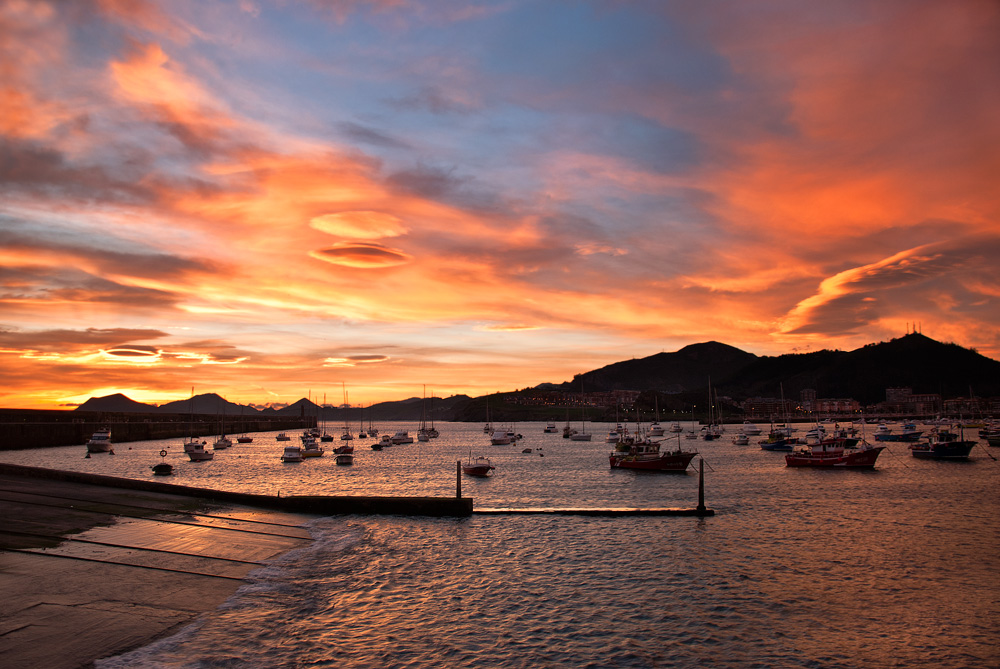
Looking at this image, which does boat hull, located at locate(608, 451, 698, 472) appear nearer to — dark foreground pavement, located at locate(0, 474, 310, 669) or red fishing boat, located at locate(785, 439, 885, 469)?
red fishing boat, located at locate(785, 439, 885, 469)

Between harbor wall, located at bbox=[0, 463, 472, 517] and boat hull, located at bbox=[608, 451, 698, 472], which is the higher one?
harbor wall, located at bbox=[0, 463, 472, 517]

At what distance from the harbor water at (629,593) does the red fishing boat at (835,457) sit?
1182 inches

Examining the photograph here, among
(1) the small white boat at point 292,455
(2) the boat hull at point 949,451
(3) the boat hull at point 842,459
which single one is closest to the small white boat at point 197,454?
(1) the small white boat at point 292,455

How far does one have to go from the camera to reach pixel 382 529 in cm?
3528

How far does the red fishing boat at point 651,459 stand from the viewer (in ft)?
243

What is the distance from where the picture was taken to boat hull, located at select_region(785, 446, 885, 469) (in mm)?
77250

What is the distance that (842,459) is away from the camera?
78.1 meters

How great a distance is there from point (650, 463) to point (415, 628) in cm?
6021

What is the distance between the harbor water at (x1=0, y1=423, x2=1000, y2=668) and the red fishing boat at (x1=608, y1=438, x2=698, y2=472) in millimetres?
25850

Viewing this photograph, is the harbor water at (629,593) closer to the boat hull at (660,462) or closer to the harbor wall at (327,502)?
the harbor wall at (327,502)

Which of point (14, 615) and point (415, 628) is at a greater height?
point (14, 615)

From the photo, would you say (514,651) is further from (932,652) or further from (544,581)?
(932,652)

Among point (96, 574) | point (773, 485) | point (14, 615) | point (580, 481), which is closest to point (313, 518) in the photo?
point (96, 574)

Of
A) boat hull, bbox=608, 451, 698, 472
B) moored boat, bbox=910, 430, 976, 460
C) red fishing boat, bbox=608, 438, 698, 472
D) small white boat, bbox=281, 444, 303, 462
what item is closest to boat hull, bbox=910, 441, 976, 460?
moored boat, bbox=910, 430, 976, 460
